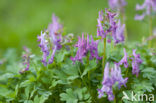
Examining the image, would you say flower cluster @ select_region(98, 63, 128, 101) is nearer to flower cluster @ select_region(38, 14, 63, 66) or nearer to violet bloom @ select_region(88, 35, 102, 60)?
violet bloom @ select_region(88, 35, 102, 60)

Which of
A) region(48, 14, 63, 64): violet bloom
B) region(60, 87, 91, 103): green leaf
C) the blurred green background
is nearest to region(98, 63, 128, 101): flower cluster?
region(60, 87, 91, 103): green leaf

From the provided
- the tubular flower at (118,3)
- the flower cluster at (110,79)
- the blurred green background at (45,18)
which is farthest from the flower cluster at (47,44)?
the blurred green background at (45,18)

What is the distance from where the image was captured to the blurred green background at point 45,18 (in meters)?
5.93

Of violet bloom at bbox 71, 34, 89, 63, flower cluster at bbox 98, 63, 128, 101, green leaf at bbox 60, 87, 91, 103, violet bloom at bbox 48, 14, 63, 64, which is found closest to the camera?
flower cluster at bbox 98, 63, 128, 101

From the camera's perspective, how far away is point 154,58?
2748mm

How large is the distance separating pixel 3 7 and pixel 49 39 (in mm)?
6187

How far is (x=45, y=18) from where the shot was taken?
713 centimetres

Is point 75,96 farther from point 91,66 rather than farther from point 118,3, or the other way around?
point 118,3

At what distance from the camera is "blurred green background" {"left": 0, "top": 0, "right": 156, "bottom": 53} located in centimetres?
593

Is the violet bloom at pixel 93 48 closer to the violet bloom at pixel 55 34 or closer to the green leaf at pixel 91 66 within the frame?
the green leaf at pixel 91 66

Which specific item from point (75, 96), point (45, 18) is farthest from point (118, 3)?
point (45, 18)

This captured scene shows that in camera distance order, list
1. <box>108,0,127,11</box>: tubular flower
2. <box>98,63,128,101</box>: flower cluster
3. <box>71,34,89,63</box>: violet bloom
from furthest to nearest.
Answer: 1. <box>108,0,127,11</box>: tubular flower
2. <box>71,34,89,63</box>: violet bloom
3. <box>98,63,128,101</box>: flower cluster

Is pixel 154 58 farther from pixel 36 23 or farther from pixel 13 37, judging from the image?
pixel 36 23

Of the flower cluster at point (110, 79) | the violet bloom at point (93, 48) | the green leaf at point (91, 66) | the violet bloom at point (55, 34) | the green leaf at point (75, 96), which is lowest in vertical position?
the green leaf at point (75, 96)
